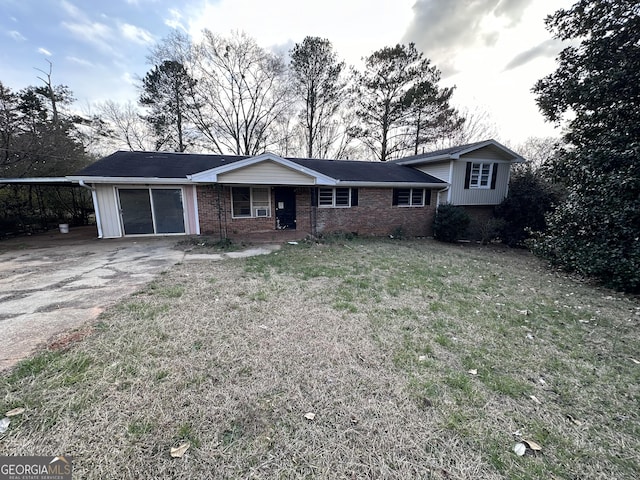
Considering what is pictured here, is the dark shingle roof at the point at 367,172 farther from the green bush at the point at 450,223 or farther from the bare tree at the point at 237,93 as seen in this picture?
the bare tree at the point at 237,93

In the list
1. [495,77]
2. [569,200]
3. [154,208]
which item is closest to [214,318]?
[154,208]

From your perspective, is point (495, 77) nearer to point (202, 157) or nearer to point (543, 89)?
point (543, 89)

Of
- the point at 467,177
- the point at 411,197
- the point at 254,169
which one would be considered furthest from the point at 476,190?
the point at 254,169

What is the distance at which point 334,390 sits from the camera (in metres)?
2.43

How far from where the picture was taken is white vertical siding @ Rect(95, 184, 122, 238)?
9.05 m

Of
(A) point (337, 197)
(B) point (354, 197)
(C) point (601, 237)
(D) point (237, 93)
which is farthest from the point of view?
(D) point (237, 93)

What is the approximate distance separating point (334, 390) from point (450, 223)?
10950 mm

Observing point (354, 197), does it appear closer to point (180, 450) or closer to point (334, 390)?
point (334, 390)

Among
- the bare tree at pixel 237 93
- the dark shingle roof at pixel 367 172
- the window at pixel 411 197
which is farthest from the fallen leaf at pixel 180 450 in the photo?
the bare tree at pixel 237 93

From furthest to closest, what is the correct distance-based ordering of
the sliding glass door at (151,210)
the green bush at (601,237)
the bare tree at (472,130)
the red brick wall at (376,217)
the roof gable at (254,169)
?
the bare tree at (472,130), the red brick wall at (376,217), the sliding glass door at (151,210), the roof gable at (254,169), the green bush at (601,237)

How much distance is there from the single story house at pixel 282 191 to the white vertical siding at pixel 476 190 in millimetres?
47

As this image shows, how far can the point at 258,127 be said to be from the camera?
21391mm

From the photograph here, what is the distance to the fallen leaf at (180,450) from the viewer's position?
5.71 ft

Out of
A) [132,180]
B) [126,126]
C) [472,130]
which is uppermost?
[472,130]
